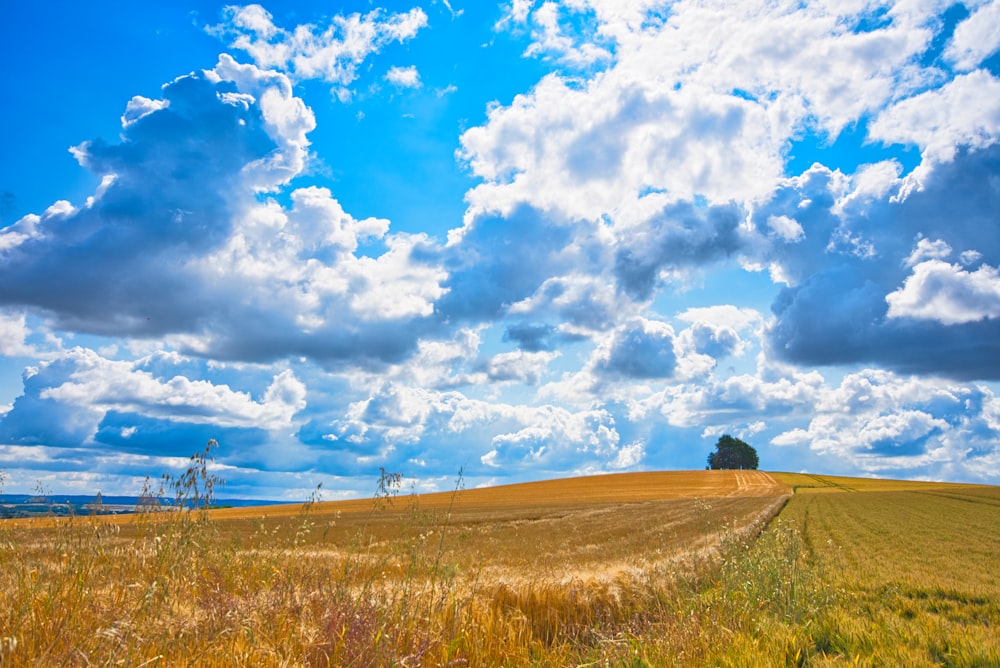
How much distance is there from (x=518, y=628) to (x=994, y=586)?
40.4 ft

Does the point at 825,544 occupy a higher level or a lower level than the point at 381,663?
lower

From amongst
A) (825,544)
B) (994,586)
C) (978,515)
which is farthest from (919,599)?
(978,515)

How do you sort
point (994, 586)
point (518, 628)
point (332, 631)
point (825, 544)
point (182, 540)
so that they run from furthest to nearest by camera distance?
point (825, 544) < point (994, 586) < point (518, 628) < point (332, 631) < point (182, 540)

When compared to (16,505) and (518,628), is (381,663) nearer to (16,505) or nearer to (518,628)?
(518,628)

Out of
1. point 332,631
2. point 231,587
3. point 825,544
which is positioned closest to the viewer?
point 332,631

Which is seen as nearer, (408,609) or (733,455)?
(408,609)

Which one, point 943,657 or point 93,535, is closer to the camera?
point 93,535

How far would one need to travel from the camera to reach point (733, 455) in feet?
486

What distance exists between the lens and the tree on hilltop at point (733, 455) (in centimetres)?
14575

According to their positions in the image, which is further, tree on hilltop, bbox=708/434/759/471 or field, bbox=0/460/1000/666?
tree on hilltop, bbox=708/434/759/471

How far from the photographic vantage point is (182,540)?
4.82 meters

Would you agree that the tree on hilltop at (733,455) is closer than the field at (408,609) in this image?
No

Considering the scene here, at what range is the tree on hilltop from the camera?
14575 cm

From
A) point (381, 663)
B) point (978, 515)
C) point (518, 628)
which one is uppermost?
point (381, 663)
